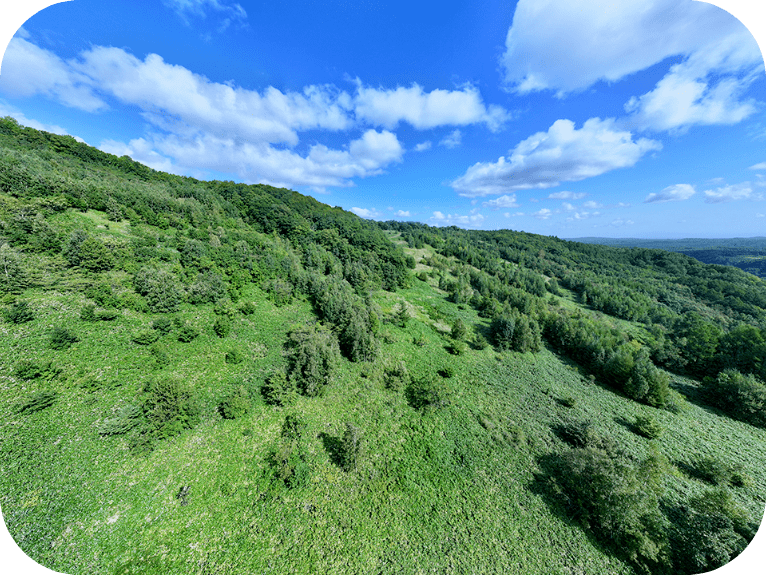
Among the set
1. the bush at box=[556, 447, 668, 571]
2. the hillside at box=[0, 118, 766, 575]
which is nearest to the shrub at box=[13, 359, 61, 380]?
the hillside at box=[0, 118, 766, 575]

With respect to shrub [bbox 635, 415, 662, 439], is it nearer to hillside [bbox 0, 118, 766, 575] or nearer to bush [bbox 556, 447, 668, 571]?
hillside [bbox 0, 118, 766, 575]

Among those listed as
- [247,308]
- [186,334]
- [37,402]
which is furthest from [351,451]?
[247,308]

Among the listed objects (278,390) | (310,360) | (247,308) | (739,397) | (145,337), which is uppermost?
(247,308)

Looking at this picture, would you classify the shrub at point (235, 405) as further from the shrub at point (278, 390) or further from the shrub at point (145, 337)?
the shrub at point (145, 337)

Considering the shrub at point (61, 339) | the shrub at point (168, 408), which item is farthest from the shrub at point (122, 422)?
the shrub at point (61, 339)

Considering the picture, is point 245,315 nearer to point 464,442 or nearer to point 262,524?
point 262,524

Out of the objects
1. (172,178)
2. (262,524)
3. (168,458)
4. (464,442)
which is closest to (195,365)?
(168,458)

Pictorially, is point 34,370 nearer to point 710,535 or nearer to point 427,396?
point 427,396
